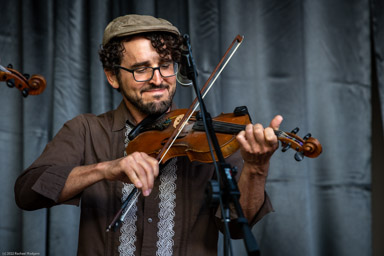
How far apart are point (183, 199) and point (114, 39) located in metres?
0.66

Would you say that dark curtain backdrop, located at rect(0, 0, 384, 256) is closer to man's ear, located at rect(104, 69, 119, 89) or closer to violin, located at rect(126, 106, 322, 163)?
man's ear, located at rect(104, 69, 119, 89)

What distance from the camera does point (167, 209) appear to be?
1.54 m

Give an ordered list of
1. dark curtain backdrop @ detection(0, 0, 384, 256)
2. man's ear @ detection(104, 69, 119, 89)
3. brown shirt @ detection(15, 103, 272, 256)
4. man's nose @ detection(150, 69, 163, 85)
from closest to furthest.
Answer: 1. brown shirt @ detection(15, 103, 272, 256)
2. man's nose @ detection(150, 69, 163, 85)
3. man's ear @ detection(104, 69, 119, 89)
4. dark curtain backdrop @ detection(0, 0, 384, 256)

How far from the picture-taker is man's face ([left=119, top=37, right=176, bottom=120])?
5.41 ft

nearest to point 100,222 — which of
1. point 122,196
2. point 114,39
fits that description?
point 122,196

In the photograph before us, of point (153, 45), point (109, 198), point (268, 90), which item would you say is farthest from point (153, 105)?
point (268, 90)

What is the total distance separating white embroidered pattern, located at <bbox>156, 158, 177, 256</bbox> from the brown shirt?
0.04 ft

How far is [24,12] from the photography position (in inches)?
92.5

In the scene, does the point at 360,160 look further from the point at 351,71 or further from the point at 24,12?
the point at 24,12

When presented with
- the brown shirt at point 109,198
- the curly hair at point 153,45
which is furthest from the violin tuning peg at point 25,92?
the curly hair at point 153,45

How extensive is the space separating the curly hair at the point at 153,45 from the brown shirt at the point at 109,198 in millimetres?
253

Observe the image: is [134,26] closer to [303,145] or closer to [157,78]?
[157,78]

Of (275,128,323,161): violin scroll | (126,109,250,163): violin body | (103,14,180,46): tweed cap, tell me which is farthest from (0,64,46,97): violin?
(275,128,323,161): violin scroll

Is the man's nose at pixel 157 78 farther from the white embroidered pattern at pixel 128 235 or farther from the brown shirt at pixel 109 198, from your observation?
the white embroidered pattern at pixel 128 235
